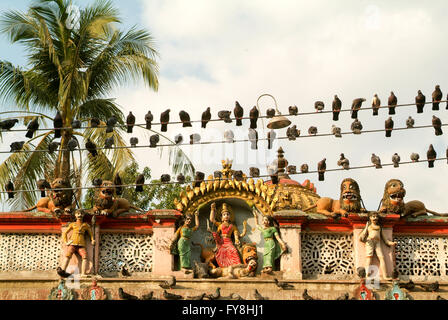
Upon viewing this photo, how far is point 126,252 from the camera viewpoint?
54.8 ft

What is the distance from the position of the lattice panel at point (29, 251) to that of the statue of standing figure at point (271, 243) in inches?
134

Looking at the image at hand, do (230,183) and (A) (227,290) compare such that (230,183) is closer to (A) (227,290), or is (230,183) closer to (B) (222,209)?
(B) (222,209)

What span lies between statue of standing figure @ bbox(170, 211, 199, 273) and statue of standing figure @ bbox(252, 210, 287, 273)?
1206 mm

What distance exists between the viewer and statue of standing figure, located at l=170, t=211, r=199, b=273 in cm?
1647

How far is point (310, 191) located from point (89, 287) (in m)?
7.50

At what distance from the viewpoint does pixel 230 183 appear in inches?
672

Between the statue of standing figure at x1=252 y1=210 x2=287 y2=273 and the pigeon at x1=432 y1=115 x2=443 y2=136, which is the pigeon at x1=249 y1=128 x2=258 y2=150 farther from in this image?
the pigeon at x1=432 y1=115 x2=443 y2=136

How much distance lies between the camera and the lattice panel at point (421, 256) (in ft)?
54.4

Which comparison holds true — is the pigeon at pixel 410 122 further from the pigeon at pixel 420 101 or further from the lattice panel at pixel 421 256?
the lattice panel at pixel 421 256

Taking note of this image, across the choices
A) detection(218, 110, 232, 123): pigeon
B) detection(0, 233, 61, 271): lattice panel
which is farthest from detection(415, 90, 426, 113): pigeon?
detection(0, 233, 61, 271): lattice panel

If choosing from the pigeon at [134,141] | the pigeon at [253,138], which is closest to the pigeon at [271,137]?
the pigeon at [253,138]

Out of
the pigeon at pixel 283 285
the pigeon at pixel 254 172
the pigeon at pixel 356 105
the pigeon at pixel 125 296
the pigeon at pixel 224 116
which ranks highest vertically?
the pigeon at pixel 356 105
